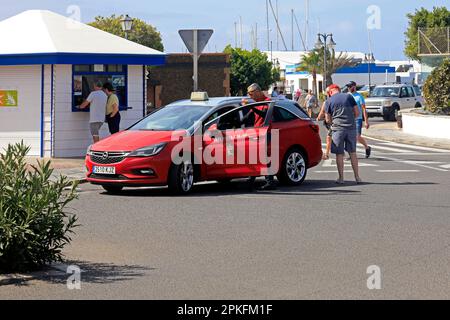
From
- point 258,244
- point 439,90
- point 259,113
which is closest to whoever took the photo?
point 258,244

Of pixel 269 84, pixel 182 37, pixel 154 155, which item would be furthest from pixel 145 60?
pixel 269 84

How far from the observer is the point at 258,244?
10.6 meters

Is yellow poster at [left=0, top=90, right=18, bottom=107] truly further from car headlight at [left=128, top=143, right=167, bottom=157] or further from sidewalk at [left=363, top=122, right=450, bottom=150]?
sidewalk at [left=363, top=122, right=450, bottom=150]

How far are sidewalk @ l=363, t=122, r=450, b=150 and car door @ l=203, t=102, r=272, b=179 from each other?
1317cm

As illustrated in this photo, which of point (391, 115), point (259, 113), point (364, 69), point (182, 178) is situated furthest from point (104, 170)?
point (364, 69)

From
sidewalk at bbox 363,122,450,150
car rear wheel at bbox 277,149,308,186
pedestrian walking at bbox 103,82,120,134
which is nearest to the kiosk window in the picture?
pedestrian walking at bbox 103,82,120,134

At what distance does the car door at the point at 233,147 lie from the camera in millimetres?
15875

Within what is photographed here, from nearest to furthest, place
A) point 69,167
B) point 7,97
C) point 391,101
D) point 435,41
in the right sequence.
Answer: point 69,167, point 7,97, point 391,101, point 435,41

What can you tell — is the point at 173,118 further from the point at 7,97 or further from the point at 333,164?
the point at 7,97

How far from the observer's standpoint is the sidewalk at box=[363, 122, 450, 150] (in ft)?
96.1

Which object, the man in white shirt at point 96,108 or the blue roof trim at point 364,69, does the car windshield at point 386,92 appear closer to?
the man in white shirt at point 96,108

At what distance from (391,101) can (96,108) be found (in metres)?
28.6

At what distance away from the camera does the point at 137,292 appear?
8.03 meters

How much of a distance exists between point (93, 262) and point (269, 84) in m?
79.1
